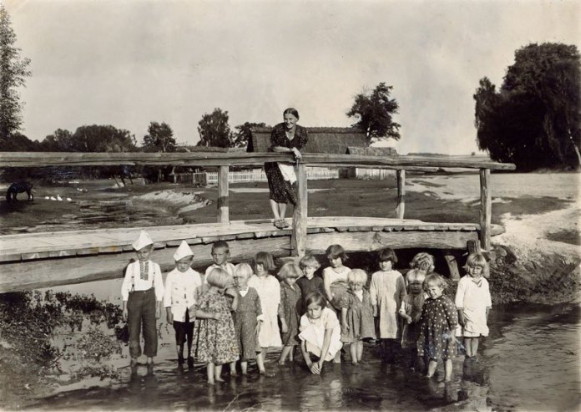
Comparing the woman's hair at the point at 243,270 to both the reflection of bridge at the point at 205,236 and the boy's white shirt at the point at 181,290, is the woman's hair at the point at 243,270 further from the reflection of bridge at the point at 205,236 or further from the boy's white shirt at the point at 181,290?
the reflection of bridge at the point at 205,236

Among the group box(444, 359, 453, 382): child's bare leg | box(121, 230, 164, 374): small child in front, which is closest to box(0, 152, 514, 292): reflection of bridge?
box(121, 230, 164, 374): small child in front

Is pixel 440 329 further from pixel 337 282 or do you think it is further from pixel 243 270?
pixel 243 270

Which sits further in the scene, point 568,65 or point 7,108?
point 568,65

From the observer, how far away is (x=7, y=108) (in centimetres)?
1628

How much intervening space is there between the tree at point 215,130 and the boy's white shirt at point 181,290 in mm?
60581

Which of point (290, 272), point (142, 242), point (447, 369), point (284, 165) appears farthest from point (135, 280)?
point (447, 369)

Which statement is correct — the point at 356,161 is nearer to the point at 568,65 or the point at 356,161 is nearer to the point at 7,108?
the point at 7,108

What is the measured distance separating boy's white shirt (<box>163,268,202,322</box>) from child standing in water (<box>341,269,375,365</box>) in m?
1.64

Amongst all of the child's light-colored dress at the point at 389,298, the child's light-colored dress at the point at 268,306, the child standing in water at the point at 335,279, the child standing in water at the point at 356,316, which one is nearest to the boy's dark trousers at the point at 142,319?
the child's light-colored dress at the point at 268,306

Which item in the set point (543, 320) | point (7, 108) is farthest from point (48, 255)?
point (7, 108)

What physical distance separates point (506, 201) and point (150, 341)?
1737cm

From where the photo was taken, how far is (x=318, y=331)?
20.5 feet

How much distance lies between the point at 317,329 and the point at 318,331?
1.0 inches

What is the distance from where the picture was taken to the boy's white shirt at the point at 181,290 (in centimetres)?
631
